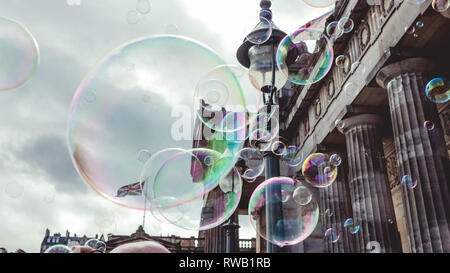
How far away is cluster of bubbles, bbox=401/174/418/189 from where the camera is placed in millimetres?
8133

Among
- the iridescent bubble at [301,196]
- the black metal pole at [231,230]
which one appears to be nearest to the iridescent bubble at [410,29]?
the iridescent bubble at [301,196]

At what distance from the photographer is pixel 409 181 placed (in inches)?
325

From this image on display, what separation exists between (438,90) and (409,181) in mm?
2156

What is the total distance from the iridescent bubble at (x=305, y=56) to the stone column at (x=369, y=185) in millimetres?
2073

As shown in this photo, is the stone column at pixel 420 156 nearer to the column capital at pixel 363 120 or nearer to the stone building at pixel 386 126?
the stone building at pixel 386 126

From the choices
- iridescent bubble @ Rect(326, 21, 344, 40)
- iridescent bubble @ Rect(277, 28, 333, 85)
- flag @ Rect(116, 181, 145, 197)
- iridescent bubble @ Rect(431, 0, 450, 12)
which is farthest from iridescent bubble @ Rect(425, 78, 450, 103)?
flag @ Rect(116, 181, 145, 197)

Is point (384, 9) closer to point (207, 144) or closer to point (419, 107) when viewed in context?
point (419, 107)

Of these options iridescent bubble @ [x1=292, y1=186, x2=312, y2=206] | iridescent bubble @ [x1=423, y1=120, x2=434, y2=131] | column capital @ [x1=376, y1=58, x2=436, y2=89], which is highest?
column capital @ [x1=376, y1=58, x2=436, y2=89]

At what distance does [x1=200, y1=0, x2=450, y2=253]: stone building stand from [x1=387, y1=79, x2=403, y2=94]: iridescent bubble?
28 millimetres

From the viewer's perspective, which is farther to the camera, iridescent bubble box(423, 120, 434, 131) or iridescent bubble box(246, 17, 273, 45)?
iridescent bubble box(423, 120, 434, 131)

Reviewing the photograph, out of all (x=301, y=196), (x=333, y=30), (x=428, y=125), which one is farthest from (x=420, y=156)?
(x=333, y=30)

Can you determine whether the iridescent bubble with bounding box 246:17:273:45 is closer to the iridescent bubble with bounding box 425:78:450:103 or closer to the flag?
the flag
